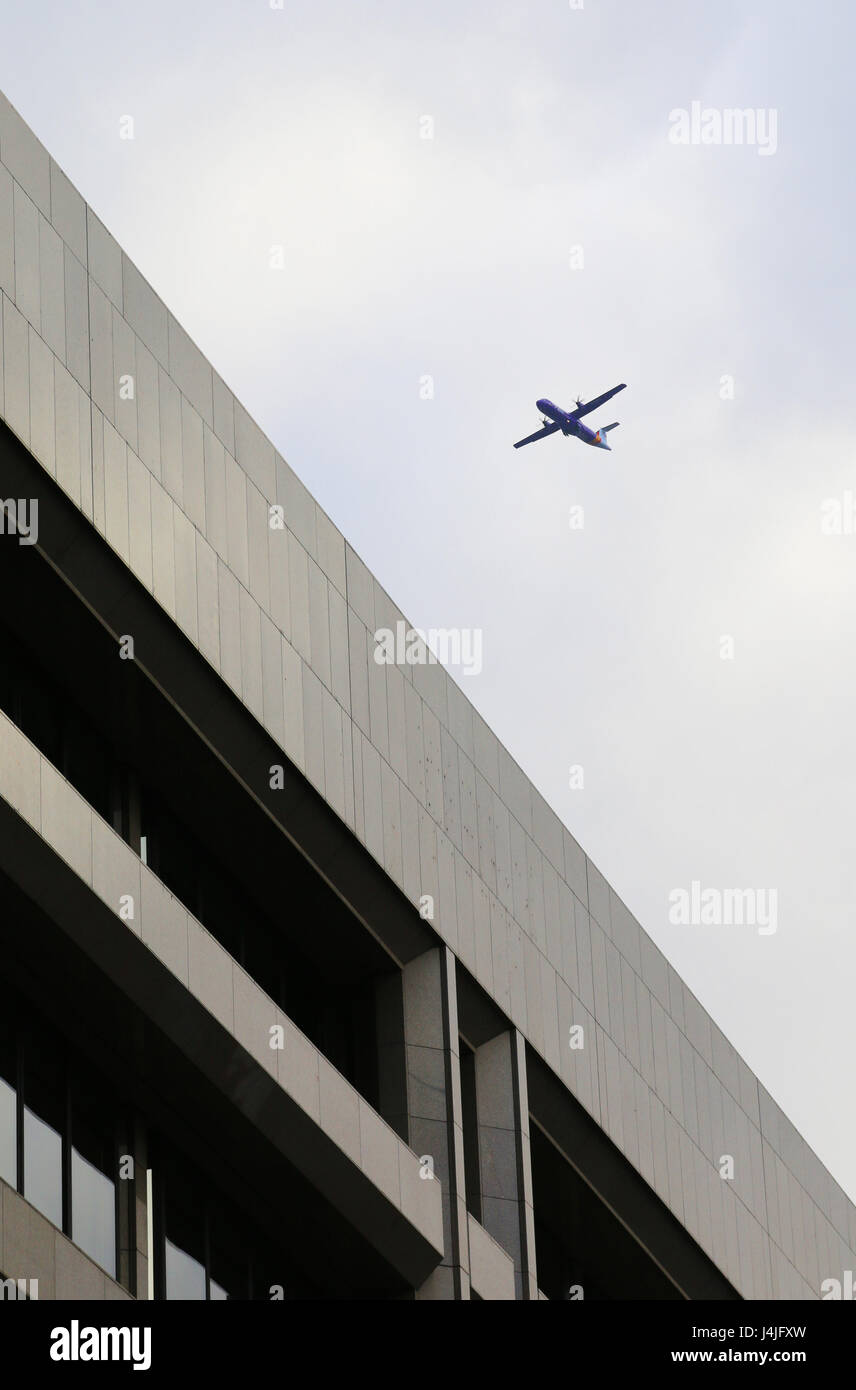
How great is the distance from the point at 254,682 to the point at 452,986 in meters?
6.13

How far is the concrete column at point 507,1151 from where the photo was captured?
31.8 m

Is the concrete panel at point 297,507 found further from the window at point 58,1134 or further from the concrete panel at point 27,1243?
the concrete panel at point 27,1243

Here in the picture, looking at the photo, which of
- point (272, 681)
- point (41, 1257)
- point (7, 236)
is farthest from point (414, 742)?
point (41, 1257)

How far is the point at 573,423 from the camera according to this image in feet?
300

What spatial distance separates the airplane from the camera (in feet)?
293

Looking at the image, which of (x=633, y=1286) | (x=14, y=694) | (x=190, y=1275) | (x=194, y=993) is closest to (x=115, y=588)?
(x=14, y=694)

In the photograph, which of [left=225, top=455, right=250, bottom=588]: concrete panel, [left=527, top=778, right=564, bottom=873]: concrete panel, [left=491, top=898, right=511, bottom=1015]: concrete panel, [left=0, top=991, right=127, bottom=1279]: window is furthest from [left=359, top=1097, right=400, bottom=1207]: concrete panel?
[left=527, top=778, right=564, bottom=873]: concrete panel

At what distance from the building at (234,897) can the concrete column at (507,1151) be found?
1.8 inches

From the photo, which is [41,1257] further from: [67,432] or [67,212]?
[67,212]

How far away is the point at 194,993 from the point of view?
2538 cm

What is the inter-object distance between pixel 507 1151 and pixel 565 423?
6181cm

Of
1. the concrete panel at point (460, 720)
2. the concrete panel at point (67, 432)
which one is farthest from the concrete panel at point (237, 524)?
the concrete panel at point (460, 720)
